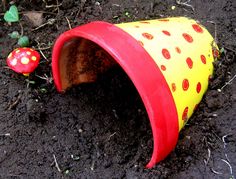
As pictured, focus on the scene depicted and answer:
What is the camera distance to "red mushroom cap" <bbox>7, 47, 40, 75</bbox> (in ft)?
6.32

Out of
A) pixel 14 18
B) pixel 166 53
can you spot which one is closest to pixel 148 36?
pixel 166 53

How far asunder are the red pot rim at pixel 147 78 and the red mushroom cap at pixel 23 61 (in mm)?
267

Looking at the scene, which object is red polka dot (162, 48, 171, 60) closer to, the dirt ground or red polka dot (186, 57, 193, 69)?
red polka dot (186, 57, 193, 69)

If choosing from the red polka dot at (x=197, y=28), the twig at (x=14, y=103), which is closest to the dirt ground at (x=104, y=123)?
the twig at (x=14, y=103)

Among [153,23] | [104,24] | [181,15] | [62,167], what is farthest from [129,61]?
[181,15]

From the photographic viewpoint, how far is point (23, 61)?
1927mm

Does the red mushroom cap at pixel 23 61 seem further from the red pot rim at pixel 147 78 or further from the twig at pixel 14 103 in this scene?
the red pot rim at pixel 147 78

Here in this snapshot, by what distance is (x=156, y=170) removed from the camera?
1.73 meters

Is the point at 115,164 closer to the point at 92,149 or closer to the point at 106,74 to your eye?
the point at 92,149

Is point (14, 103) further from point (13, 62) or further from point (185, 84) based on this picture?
point (185, 84)

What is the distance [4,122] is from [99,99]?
0.36 m

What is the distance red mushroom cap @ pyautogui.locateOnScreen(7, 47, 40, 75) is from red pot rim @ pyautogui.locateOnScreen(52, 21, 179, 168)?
27 centimetres

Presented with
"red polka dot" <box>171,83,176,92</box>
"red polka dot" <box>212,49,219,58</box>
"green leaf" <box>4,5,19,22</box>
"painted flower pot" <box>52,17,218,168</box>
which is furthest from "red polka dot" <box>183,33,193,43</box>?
"green leaf" <box>4,5,19,22</box>

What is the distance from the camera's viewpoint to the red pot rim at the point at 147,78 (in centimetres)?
160
